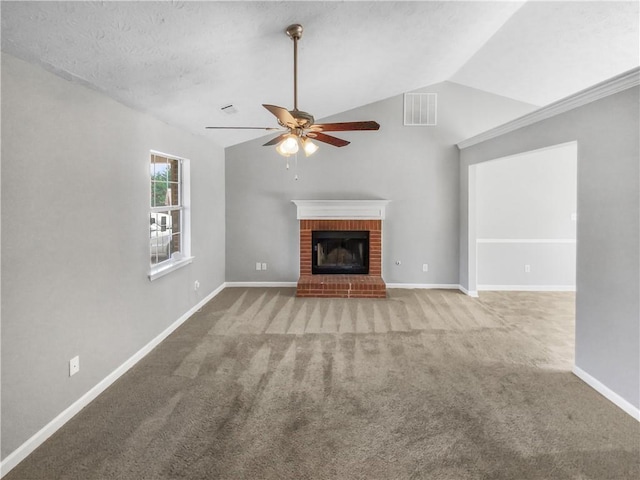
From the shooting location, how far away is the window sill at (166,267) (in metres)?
3.57

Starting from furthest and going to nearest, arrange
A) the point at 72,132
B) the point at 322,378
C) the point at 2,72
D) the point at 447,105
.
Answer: the point at 447,105
the point at 322,378
the point at 72,132
the point at 2,72

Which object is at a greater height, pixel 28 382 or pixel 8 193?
pixel 8 193

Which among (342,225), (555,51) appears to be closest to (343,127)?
(342,225)

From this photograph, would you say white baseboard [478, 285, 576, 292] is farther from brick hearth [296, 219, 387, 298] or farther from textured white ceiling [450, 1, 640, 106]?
textured white ceiling [450, 1, 640, 106]

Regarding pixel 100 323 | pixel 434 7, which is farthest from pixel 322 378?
pixel 434 7

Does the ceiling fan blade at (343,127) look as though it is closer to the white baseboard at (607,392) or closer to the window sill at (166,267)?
the window sill at (166,267)

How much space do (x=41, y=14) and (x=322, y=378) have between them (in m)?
2.90

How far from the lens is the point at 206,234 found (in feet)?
17.2

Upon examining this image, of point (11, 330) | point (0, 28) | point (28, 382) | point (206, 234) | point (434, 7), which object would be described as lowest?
point (28, 382)

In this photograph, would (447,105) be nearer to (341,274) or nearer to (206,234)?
(341,274)

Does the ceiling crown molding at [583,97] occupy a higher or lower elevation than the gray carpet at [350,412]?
higher

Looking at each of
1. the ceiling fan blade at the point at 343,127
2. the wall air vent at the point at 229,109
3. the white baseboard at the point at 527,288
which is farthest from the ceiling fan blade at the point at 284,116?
the white baseboard at the point at 527,288

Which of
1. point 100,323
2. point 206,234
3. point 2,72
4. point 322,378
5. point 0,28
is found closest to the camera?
point 0,28

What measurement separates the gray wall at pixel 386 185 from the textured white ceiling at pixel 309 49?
0.38 m
